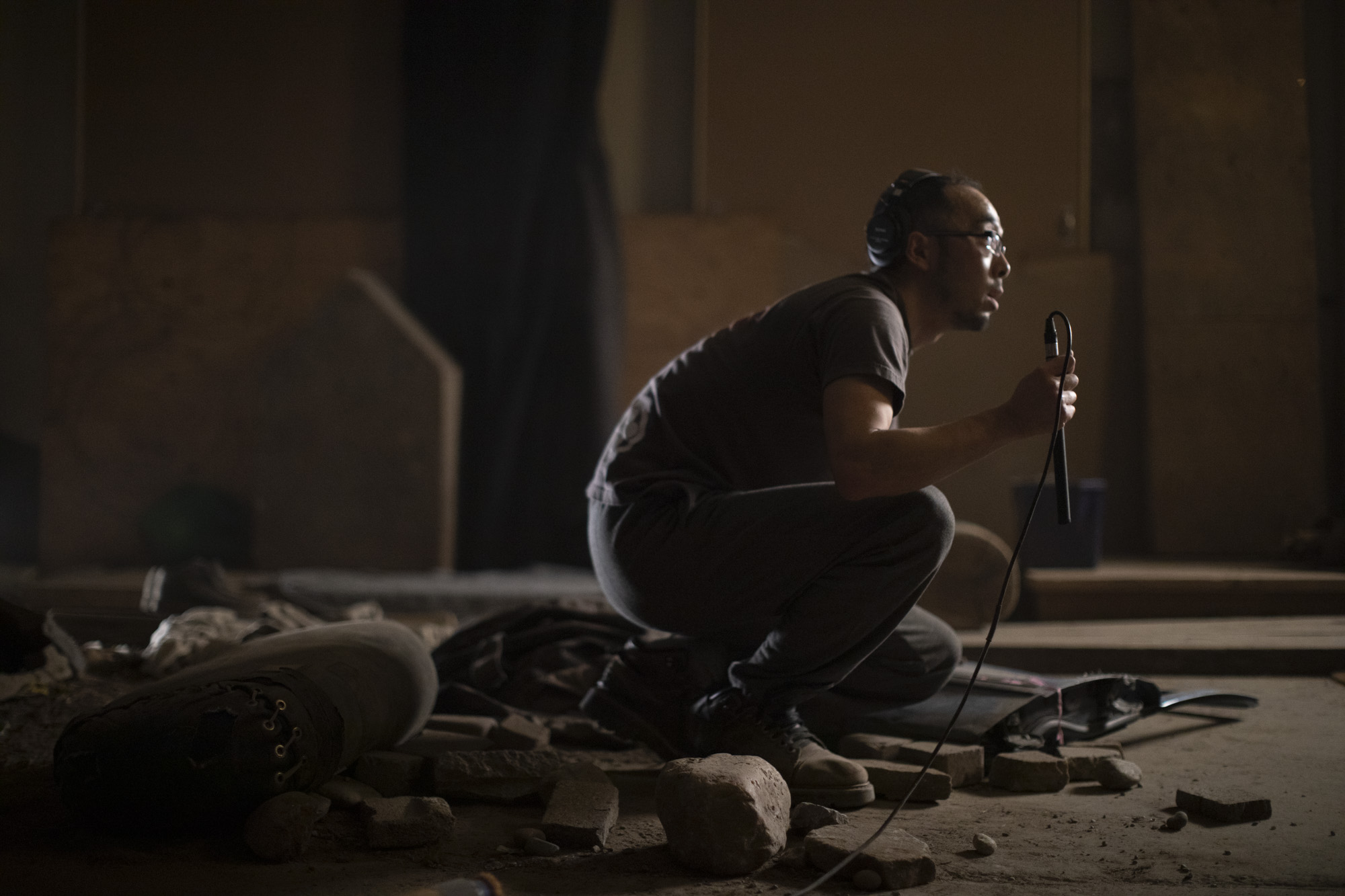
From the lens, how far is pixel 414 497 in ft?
14.2

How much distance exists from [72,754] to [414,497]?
2.74 meters

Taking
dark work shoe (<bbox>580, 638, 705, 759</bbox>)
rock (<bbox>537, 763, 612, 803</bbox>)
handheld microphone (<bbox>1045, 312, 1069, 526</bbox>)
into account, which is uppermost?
handheld microphone (<bbox>1045, 312, 1069, 526</bbox>)

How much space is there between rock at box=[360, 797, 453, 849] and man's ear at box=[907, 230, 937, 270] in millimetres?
1343

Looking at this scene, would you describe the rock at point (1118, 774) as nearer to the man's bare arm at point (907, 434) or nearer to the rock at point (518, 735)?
the man's bare arm at point (907, 434)

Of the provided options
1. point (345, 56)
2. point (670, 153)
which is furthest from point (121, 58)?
point (670, 153)

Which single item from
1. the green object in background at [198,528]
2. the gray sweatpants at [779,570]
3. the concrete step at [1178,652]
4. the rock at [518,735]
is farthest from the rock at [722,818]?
the green object in background at [198,528]

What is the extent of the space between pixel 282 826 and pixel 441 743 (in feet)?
2.13

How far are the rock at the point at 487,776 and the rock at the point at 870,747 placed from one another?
2.10ft

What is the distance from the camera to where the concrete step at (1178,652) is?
3102mm

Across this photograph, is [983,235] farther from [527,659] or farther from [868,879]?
[527,659]

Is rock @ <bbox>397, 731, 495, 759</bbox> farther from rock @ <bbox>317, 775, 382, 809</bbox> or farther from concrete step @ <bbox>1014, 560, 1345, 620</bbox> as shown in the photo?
concrete step @ <bbox>1014, 560, 1345, 620</bbox>

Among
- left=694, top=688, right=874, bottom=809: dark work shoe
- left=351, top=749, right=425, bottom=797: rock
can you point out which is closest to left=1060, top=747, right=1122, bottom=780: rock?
left=694, top=688, right=874, bottom=809: dark work shoe

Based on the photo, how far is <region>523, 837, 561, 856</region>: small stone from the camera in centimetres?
160

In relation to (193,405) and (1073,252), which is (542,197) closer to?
(193,405)
